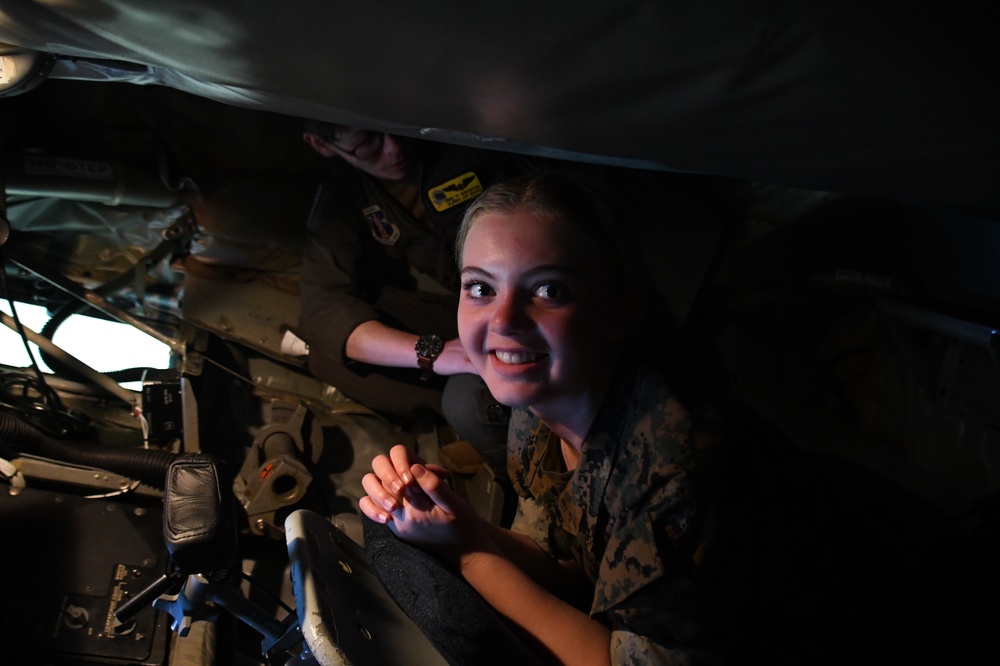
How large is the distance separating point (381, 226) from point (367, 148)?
32 centimetres

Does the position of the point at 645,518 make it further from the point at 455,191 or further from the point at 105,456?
the point at 105,456

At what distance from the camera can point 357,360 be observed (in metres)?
2.15

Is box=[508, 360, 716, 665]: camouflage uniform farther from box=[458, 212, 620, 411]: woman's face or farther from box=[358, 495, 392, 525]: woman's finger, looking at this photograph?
box=[358, 495, 392, 525]: woman's finger

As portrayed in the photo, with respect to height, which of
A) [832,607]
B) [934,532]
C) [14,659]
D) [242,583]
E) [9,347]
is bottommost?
[14,659]

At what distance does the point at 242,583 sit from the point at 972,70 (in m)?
1.84

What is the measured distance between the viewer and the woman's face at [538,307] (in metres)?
1.13

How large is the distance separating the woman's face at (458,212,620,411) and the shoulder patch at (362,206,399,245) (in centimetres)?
101

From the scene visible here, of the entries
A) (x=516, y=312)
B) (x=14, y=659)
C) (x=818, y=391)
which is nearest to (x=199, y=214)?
(x=14, y=659)

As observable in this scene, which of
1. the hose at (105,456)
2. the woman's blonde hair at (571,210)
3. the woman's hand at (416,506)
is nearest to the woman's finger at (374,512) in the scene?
the woman's hand at (416,506)

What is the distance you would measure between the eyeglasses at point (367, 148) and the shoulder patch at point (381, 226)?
24 centimetres

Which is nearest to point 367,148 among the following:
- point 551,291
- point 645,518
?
point 551,291

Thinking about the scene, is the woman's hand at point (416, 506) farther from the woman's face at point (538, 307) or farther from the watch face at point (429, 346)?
the watch face at point (429, 346)

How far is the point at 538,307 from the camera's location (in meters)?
1.14

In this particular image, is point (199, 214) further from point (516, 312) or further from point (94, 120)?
point (516, 312)
